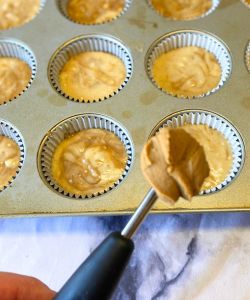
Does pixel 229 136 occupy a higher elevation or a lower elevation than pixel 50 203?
higher

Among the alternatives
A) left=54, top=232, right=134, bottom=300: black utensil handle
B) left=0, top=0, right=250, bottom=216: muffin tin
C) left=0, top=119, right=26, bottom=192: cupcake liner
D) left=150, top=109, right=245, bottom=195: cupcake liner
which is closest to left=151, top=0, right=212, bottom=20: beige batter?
left=0, top=0, right=250, bottom=216: muffin tin

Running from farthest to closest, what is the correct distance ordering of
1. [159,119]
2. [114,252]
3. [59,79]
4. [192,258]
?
[59,79], [159,119], [192,258], [114,252]

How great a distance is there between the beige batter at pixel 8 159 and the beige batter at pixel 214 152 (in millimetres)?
550

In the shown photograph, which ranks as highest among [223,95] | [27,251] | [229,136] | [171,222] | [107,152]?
[223,95]

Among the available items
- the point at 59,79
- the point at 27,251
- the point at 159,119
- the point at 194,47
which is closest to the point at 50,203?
the point at 27,251

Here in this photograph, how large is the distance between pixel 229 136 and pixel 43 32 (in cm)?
78

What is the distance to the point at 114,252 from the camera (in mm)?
740

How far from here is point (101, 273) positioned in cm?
73

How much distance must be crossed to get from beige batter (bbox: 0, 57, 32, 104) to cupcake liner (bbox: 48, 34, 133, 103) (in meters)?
0.11

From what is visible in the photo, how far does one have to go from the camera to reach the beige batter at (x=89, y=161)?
128 cm

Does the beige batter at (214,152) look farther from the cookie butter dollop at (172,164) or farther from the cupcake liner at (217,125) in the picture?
the cookie butter dollop at (172,164)

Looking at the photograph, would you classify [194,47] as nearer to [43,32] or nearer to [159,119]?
[159,119]

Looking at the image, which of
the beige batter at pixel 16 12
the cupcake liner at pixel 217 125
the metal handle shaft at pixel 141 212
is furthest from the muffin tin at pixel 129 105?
the metal handle shaft at pixel 141 212

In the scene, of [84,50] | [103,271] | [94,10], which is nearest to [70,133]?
[84,50]
